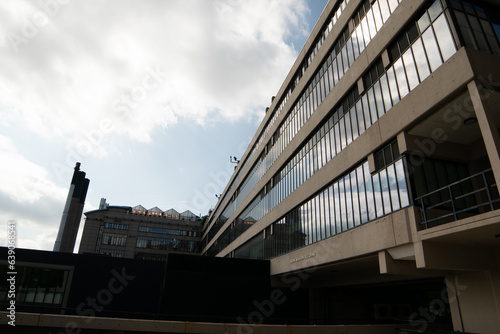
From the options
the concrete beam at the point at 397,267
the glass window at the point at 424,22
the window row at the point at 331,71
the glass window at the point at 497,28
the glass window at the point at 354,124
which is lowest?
the concrete beam at the point at 397,267

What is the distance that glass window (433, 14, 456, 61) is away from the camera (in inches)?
450

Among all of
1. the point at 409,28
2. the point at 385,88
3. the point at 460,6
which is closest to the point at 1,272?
the point at 385,88

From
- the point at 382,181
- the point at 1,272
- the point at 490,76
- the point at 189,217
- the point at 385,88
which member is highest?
the point at 189,217

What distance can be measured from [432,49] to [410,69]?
118 centimetres

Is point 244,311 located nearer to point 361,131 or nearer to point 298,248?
point 298,248

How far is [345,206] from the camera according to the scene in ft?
56.5

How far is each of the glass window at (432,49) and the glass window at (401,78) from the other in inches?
53.8

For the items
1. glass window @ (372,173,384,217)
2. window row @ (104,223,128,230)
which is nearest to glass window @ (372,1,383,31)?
glass window @ (372,173,384,217)

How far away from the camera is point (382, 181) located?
14.4 m

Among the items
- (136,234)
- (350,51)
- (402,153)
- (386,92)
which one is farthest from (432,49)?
(136,234)

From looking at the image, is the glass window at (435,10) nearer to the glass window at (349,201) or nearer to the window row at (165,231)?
the glass window at (349,201)

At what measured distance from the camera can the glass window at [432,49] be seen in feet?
39.3

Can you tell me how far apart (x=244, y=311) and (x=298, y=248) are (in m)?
8.99

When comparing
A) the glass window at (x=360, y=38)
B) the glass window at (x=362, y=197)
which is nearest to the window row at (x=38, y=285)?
the glass window at (x=362, y=197)
